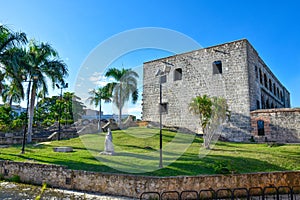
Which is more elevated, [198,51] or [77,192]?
[198,51]

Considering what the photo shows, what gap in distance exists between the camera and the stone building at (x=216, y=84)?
1745cm

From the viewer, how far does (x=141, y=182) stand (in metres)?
7.36

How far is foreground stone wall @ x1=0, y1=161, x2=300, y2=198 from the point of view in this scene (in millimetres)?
7363

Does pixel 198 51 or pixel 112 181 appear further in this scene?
pixel 198 51

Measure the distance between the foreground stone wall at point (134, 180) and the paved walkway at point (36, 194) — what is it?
34 cm

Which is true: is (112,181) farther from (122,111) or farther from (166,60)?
(166,60)

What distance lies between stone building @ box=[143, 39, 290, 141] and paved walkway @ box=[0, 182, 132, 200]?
31.4 ft

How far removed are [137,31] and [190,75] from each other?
12.8 metres

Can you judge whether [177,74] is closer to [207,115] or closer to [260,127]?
[260,127]

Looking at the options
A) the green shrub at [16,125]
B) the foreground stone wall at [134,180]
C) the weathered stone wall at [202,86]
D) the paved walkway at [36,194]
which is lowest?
the paved walkway at [36,194]

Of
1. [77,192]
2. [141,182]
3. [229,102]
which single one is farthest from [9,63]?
[229,102]

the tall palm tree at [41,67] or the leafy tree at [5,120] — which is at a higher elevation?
the tall palm tree at [41,67]

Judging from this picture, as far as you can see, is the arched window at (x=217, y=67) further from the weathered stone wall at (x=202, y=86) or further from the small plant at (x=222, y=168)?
the small plant at (x=222, y=168)

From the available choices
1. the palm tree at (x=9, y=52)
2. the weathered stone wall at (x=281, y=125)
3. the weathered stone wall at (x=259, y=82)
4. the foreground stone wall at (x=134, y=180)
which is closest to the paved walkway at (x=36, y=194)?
the foreground stone wall at (x=134, y=180)
